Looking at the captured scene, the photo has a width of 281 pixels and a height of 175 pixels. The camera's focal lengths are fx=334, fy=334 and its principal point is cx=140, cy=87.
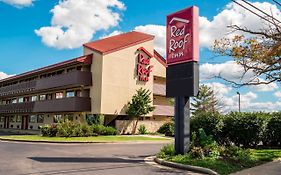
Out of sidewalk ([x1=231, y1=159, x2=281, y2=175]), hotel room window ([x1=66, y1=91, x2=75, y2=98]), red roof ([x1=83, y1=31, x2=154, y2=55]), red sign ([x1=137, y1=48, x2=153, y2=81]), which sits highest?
red roof ([x1=83, y1=31, x2=154, y2=55])

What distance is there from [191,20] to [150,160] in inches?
267

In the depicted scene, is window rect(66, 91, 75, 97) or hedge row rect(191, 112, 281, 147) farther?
window rect(66, 91, 75, 97)

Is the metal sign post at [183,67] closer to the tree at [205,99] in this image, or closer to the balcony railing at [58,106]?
the balcony railing at [58,106]

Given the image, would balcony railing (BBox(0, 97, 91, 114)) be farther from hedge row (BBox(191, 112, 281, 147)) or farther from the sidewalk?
the sidewalk

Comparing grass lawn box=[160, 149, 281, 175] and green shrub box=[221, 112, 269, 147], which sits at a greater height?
green shrub box=[221, 112, 269, 147]

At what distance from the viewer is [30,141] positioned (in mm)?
26078

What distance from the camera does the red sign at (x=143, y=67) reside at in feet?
135

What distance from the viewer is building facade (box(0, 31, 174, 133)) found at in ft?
121

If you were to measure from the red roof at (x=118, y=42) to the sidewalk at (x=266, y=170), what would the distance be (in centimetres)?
Result: 2601

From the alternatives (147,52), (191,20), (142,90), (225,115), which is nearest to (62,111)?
(142,90)

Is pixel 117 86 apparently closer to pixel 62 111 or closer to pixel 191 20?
pixel 62 111

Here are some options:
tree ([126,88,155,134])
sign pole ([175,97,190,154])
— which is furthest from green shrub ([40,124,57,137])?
sign pole ([175,97,190,154])

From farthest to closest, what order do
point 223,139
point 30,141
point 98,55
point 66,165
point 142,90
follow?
point 142,90, point 98,55, point 30,141, point 223,139, point 66,165

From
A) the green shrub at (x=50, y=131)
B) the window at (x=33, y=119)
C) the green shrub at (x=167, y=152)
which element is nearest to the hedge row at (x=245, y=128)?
the green shrub at (x=167, y=152)
